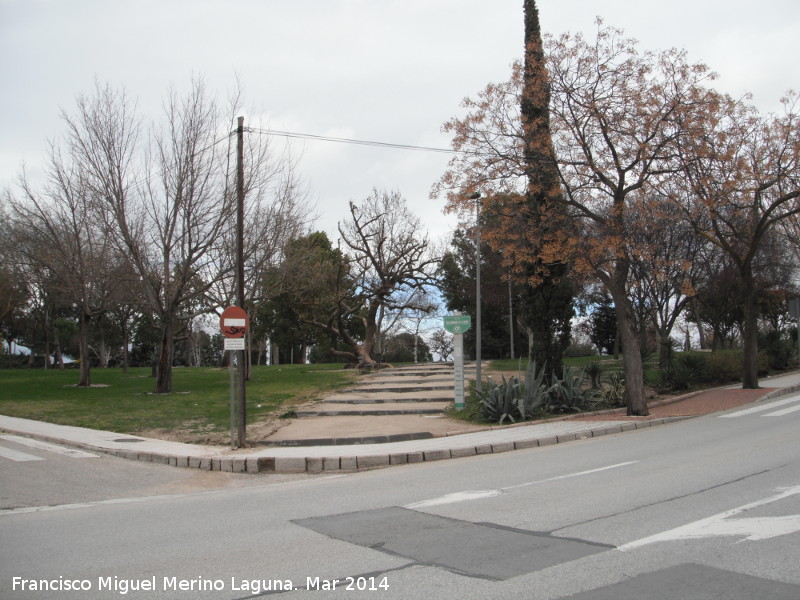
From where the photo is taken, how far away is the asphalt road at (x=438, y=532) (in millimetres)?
4734

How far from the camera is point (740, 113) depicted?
19.2 metres

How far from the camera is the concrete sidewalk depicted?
452 inches

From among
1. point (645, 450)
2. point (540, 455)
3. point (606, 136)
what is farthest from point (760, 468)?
point (606, 136)

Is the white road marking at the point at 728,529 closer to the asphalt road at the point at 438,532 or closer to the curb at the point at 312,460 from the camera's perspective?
the asphalt road at the point at 438,532

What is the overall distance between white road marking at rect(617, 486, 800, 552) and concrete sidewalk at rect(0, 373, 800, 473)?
20.8 feet

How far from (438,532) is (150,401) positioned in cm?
1761

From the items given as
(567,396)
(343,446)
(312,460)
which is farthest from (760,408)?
(312,460)

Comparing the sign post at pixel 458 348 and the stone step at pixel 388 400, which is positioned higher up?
the sign post at pixel 458 348

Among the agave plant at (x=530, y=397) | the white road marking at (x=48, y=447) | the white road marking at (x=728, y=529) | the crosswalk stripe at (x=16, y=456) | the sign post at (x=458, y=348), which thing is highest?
the sign post at (x=458, y=348)

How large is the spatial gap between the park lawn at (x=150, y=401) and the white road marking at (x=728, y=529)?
39.4 ft

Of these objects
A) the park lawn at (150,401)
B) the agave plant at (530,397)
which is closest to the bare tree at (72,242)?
the park lawn at (150,401)

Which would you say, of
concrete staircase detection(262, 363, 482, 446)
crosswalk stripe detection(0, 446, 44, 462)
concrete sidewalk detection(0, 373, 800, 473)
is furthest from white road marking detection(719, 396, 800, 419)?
crosswalk stripe detection(0, 446, 44, 462)

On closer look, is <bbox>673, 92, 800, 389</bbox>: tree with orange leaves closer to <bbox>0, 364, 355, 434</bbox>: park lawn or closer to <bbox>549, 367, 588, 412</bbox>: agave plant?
<bbox>549, 367, 588, 412</bbox>: agave plant

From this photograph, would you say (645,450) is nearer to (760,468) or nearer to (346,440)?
(760,468)
